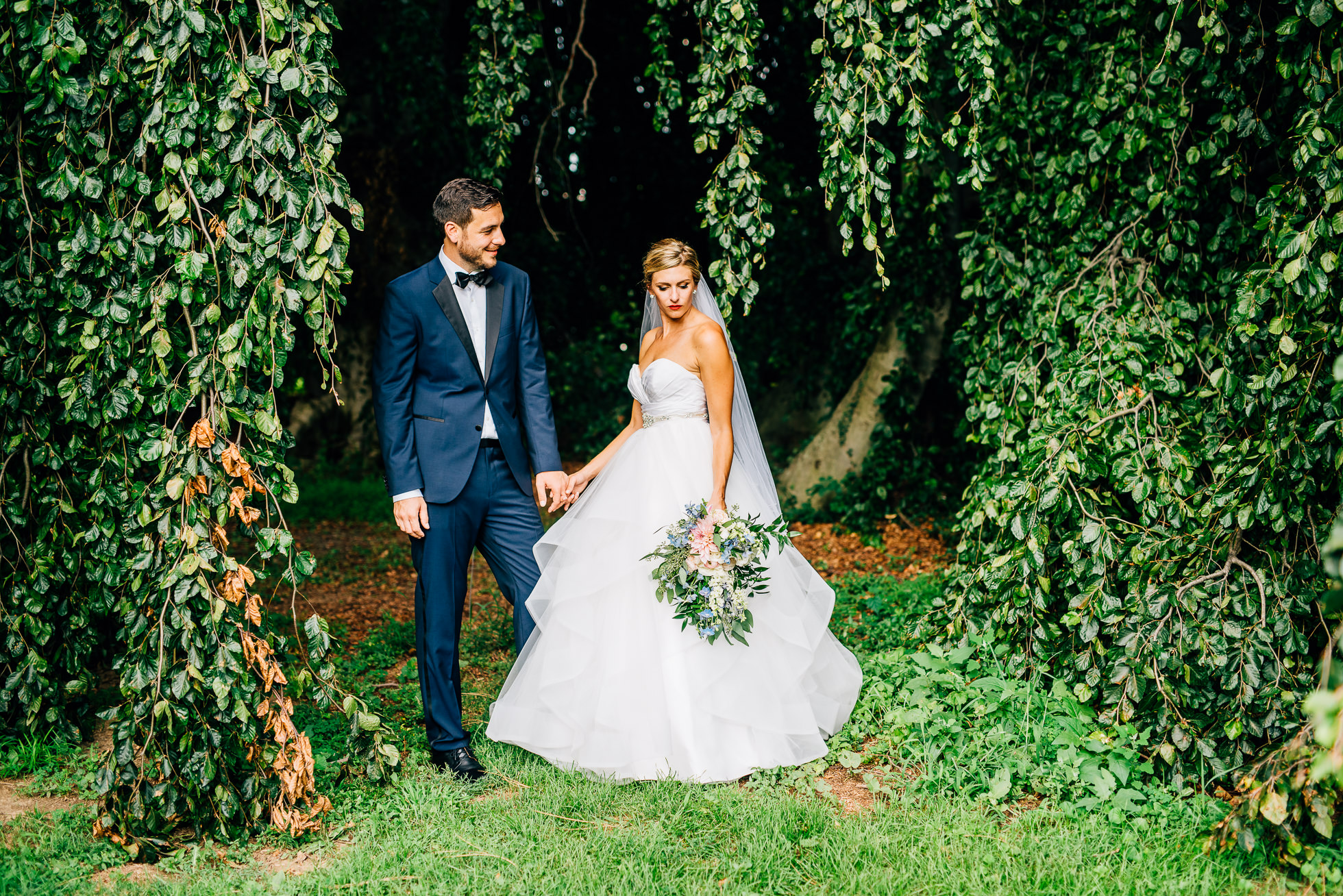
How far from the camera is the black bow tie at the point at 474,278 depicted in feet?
10.7

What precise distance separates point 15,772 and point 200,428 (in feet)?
5.49

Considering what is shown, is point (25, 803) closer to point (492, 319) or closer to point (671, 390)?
point (492, 319)

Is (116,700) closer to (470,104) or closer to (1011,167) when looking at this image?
(470,104)

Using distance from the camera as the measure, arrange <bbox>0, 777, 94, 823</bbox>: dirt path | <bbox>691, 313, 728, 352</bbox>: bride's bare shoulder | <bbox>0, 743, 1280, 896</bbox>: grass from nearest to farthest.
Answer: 1. <bbox>0, 743, 1280, 896</bbox>: grass
2. <bbox>0, 777, 94, 823</bbox>: dirt path
3. <bbox>691, 313, 728, 352</bbox>: bride's bare shoulder

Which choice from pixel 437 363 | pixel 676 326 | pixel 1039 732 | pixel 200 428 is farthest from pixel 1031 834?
pixel 200 428

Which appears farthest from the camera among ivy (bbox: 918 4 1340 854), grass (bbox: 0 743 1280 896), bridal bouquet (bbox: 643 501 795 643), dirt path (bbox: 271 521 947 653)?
dirt path (bbox: 271 521 947 653)

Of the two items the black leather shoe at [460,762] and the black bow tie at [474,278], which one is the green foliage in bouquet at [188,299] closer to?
the black leather shoe at [460,762]

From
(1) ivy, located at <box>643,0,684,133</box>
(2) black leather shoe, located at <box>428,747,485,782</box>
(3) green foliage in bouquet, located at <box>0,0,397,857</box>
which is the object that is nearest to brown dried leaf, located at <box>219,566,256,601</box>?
(3) green foliage in bouquet, located at <box>0,0,397,857</box>

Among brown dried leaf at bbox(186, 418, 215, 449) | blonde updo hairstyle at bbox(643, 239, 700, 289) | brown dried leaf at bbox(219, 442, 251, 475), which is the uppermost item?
blonde updo hairstyle at bbox(643, 239, 700, 289)

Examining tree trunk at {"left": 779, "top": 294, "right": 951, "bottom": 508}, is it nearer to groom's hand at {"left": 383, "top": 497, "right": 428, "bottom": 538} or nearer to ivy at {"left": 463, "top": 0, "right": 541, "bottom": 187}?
ivy at {"left": 463, "top": 0, "right": 541, "bottom": 187}

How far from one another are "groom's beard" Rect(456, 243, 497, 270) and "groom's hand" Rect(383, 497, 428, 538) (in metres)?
0.84

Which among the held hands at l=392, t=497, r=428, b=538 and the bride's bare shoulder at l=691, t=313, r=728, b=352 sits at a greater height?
the bride's bare shoulder at l=691, t=313, r=728, b=352

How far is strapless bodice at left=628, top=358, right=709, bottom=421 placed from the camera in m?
3.45

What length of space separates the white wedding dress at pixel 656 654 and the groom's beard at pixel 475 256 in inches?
28.0
